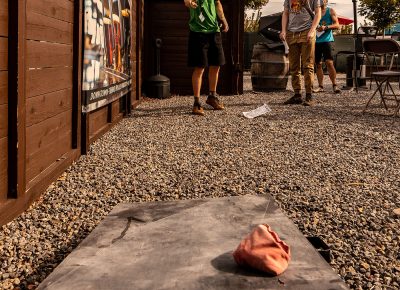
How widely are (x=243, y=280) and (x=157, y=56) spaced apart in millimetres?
8015

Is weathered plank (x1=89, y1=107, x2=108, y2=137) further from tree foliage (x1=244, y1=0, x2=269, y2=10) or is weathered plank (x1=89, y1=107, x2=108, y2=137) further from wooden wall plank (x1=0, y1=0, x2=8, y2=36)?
tree foliage (x1=244, y1=0, x2=269, y2=10)

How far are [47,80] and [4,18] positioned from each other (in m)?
0.75

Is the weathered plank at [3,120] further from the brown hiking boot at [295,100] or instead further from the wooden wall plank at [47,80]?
the brown hiking boot at [295,100]

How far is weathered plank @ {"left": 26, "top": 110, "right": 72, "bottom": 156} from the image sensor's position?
2.76 m

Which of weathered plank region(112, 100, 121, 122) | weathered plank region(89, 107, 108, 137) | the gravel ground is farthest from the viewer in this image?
weathered plank region(112, 100, 121, 122)

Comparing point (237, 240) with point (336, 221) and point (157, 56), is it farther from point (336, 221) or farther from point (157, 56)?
point (157, 56)

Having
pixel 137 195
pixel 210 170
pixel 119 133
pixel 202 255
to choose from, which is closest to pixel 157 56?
pixel 119 133

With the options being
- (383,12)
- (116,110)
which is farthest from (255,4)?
(116,110)

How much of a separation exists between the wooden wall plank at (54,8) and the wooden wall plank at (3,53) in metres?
0.41

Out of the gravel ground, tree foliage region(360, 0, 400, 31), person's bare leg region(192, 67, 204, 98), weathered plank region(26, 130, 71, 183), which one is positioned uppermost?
tree foliage region(360, 0, 400, 31)

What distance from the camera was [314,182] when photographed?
10.7 feet

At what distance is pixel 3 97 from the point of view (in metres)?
2.33

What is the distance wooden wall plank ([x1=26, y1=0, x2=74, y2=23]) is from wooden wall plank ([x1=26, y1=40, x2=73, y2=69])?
172 mm

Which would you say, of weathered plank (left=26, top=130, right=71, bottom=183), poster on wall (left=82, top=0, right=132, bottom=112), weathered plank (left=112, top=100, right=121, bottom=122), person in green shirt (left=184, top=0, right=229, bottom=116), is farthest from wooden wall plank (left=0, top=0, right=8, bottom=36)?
person in green shirt (left=184, top=0, right=229, bottom=116)
